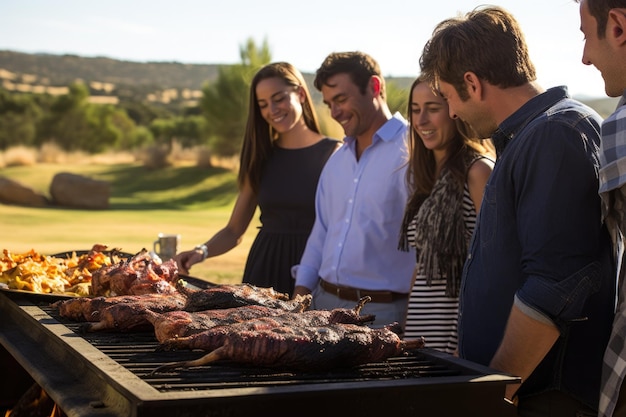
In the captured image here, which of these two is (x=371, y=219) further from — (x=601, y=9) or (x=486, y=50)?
(x=601, y=9)

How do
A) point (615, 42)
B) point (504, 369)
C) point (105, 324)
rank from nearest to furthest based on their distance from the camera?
1. point (615, 42)
2. point (504, 369)
3. point (105, 324)

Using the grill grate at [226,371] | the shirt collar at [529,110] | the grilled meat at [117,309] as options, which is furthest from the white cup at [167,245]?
the shirt collar at [529,110]

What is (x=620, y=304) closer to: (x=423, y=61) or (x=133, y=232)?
(x=423, y=61)

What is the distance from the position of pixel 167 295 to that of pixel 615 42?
2245mm

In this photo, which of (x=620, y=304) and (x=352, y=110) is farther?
(x=352, y=110)

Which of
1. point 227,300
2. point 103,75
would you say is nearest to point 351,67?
point 227,300

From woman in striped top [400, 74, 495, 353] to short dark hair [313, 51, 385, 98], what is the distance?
0.67 metres

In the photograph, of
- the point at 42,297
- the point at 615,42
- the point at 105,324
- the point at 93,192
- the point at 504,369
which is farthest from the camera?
the point at 93,192

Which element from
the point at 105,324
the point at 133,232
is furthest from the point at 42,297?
the point at 133,232

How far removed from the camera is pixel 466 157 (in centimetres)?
441

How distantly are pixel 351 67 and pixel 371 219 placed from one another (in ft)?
3.13

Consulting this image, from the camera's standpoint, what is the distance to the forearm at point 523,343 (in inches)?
116

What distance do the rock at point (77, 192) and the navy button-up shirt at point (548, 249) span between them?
87.9 ft

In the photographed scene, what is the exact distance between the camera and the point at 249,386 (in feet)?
8.55
